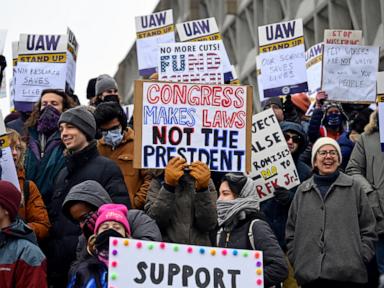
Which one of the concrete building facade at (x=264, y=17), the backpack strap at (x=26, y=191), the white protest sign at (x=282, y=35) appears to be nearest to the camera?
the backpack strap at (x=26, y=191)

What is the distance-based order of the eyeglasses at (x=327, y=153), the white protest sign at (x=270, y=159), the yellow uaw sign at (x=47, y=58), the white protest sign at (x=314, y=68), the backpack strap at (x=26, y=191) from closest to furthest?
the backpack strap at (x=26, y=191), the eyeglasses at (x=327, y=153), the white protest sign at (x=270, y=159), the yellow uaw sign at (x=47, y=58), the white protest sign at (x=314, y=68)

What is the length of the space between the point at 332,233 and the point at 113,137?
76.0 inches

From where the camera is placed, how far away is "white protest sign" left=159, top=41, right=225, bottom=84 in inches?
371

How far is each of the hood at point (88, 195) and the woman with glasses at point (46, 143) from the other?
1.38 meters

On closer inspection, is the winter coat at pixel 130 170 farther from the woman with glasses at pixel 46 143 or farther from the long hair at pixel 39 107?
the long hair at pixel 39 107

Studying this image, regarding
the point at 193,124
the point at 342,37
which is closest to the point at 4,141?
the point at 193,124

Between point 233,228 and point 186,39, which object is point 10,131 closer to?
point 233,228

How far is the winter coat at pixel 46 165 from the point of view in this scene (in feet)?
29.1

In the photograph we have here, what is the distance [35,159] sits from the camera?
9.17 m

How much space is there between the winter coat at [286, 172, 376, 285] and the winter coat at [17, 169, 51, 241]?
77.7 inches

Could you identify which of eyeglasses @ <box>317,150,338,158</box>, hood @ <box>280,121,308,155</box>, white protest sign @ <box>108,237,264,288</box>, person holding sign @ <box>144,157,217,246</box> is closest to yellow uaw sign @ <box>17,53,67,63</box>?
hood @ <box>280,121,308,155</box>

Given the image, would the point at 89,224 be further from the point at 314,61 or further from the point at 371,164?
the point at 314,61

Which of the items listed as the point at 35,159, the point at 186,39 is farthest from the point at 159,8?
the point at 35,159

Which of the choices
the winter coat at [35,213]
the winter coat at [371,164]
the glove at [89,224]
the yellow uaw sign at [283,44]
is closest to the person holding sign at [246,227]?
the glove at [89,224]
